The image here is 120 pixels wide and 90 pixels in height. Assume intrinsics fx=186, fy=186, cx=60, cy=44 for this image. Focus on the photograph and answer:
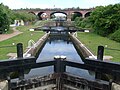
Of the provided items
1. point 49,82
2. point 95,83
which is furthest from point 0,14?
point 95,83

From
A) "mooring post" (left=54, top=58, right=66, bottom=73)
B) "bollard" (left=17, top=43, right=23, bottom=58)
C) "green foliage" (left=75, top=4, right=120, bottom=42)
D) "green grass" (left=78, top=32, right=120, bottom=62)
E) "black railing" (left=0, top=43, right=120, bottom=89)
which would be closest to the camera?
"black railing" (left=0, top=43, right=120, bottom=89)

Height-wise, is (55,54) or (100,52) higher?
(100,52)

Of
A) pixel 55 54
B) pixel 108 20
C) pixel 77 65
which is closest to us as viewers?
pixel 77 65

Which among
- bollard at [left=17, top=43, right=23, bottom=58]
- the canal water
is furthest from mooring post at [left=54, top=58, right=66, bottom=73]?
bollard at [left=17, top=43, right=23, bottom=58]

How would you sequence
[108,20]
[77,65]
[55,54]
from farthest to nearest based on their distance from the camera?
1. [108,20]
2. [55,54]
3. [77,65]

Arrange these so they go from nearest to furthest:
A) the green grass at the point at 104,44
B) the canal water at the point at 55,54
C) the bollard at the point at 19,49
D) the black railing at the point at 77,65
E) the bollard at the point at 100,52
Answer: the black railing at the point at 77,65 < the bollard at the point at 100,52 < the bollard at the point at 19,49 < the canal water at the point at 55,54 < the green grass at the point at 104,44

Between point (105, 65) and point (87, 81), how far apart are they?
3.95 feet

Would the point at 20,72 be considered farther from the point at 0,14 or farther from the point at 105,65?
the point at 0,14

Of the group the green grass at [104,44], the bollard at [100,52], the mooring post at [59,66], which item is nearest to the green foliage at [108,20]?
the green grass at [104,44]

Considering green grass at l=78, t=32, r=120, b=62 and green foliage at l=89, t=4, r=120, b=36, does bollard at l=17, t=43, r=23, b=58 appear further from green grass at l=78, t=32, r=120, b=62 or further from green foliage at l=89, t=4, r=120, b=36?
green foliage at l=89, t=4, r=120, b=36

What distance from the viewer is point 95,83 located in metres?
8.20

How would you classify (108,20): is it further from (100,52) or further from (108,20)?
(100,52)

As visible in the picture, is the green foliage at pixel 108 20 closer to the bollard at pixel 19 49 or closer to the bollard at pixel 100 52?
the bollard at pixel 100 52

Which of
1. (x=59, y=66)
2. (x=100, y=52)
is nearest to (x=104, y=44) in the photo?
(x=59, y=66)
